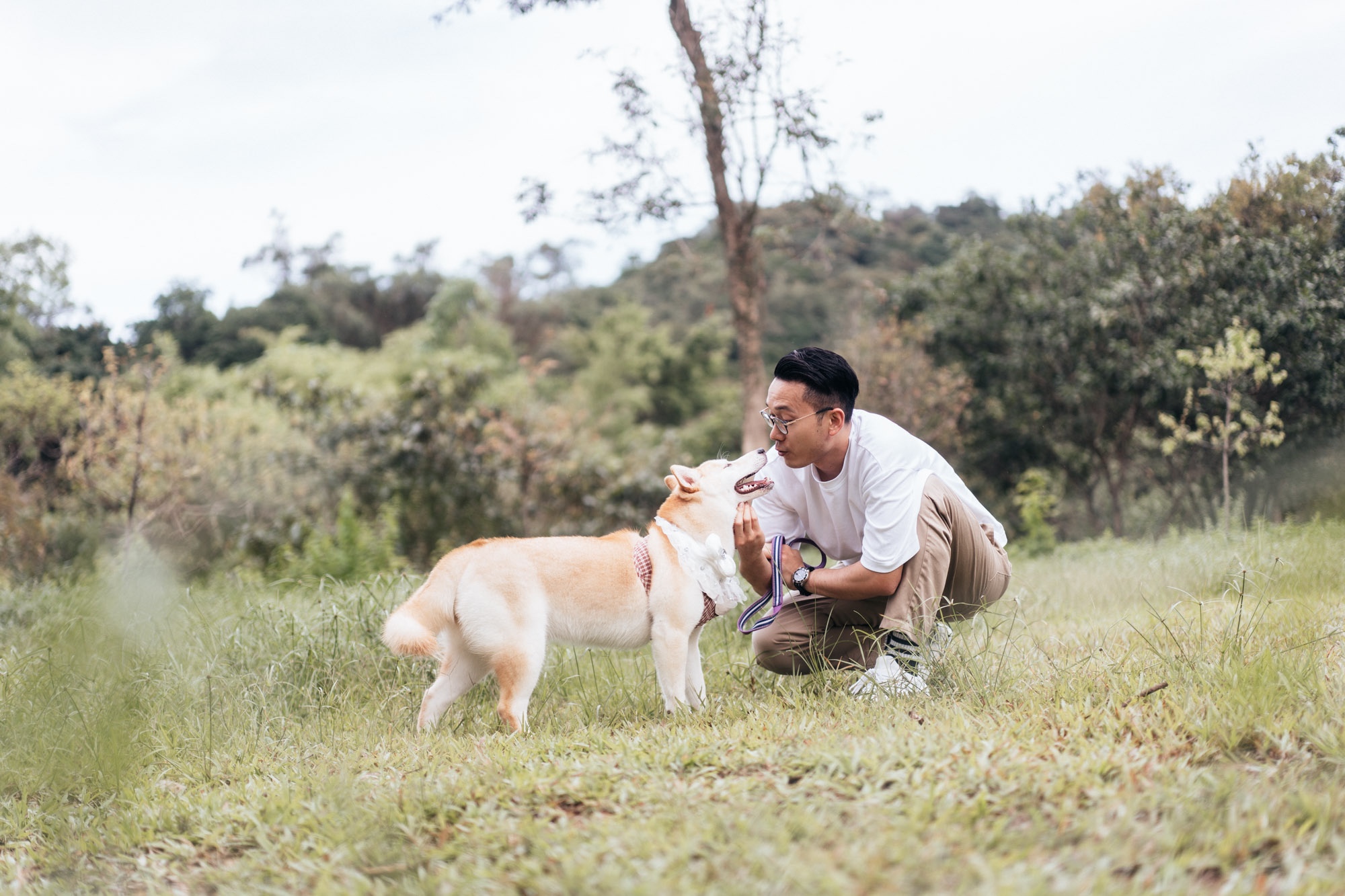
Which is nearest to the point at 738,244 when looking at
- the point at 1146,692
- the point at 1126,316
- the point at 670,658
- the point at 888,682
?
the point at 1126,316

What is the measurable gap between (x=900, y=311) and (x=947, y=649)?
1207 cm

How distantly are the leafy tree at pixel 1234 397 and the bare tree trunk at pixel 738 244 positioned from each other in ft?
14.3

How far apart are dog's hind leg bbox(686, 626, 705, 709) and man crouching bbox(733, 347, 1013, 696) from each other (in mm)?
316

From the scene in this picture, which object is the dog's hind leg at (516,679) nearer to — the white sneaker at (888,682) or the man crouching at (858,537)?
the man crouching at (858,537)

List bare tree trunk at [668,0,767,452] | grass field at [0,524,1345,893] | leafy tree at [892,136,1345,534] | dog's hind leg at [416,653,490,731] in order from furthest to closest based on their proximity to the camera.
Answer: bare tree trunk at [668,0,767,452] < leafy tree at [892,136,1345,534] < dog's hind leg at [416,653,490,731] < grass field at [0,524,1345,893]

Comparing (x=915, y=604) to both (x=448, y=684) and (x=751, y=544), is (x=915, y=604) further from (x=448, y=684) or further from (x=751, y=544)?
(x=448, y=684)

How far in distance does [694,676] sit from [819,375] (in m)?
1.27

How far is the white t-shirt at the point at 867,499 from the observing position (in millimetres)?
3352

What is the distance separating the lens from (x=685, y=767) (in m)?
2.64

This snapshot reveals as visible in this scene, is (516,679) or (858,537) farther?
(858,537)

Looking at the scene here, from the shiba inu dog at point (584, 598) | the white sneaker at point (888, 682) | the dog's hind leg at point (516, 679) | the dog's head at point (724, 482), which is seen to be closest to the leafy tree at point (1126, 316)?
the dog's head at point (724, 482)

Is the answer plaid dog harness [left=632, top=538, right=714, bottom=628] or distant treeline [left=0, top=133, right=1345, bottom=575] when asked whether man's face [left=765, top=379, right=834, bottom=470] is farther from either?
distant treeline [left=0, top=133, right=1345, bottom=575]

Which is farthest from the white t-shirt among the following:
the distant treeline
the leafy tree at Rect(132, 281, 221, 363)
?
the leafy tree at Rect(132, 281, 221, 363)

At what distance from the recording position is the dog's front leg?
11.3 feet
